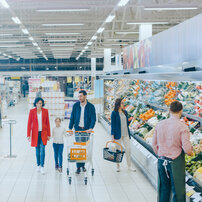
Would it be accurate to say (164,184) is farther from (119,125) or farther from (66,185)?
(119,125)

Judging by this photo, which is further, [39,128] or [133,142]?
[133,142]

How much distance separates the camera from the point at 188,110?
235 inches

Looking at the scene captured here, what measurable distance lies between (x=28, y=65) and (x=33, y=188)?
32005 millimetres

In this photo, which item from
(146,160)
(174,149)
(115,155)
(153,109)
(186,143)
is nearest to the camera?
(186,143)

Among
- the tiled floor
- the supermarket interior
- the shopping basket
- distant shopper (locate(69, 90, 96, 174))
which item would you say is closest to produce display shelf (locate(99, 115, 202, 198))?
the supermarket interior

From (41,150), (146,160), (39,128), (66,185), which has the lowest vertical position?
(66,185)

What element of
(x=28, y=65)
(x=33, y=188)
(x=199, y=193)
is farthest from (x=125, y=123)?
(x=28, y=65)

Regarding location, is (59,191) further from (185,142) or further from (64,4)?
(64,4)

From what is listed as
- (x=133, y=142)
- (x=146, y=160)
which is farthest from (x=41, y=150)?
(x=133, y=142)

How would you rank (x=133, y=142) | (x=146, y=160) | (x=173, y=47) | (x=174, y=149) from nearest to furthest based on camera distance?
(x=174, y=149) < (x=173, y=47) < (x=146, y=160) < (x=133, y=142)

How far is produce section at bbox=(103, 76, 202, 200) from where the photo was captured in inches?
219

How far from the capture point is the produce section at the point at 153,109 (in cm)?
556

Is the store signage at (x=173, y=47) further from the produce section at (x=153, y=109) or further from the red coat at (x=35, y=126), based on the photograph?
the red coat at (x=35, y=126)

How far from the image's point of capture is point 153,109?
8719 mm
